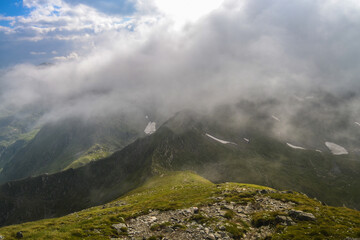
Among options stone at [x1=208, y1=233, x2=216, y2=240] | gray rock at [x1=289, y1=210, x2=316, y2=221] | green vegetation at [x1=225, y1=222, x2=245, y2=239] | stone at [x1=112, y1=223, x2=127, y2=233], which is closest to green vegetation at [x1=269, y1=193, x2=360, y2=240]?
gray rock at [x1=289, y1=210, x2=316, y2=221]

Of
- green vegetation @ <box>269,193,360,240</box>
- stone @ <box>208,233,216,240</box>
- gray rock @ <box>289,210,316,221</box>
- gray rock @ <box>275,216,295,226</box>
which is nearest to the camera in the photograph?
green vegetation @ <box>269,193,360,240</box>

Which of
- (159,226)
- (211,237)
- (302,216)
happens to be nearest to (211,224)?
(211,237)

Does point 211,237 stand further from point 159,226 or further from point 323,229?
point 323,229

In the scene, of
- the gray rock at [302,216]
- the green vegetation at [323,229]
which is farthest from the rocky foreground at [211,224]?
the green vegetation at [323,229]

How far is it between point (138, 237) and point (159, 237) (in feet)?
10.4

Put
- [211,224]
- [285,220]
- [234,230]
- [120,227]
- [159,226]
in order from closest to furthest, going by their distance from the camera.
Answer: [234,230] → [285,220] → [211,224] → [120,227] → [159,226]

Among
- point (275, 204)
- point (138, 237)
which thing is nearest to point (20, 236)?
point (138, 237)

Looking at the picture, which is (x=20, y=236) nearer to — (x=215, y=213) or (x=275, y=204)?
(x=215, y=213)

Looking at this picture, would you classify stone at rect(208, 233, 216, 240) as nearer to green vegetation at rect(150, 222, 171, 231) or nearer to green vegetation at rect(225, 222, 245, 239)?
green vegetation at rect(225, 222, 245, 239)

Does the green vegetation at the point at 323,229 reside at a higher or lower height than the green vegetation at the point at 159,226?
higher

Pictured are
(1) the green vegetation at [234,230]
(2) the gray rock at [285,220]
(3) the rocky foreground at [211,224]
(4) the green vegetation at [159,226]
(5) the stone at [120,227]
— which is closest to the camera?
(1) the green vegetation at [234,230]

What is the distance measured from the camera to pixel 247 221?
36344mm

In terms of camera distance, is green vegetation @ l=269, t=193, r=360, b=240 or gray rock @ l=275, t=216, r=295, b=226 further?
gray rock @ l=275, t=216, r=295, b=226

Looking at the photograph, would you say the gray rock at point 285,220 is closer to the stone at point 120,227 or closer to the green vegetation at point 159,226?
the green vegetation at point 159,226
